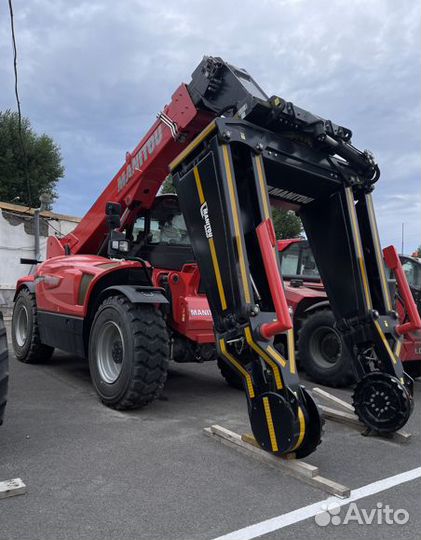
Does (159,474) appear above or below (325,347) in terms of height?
below

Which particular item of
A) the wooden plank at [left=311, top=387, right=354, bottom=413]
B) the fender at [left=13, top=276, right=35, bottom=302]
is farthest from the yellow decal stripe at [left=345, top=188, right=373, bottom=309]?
the fender at [left=13, top=276, right=35, bottom=302]

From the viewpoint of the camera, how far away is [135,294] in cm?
488

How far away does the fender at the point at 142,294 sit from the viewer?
4.80m

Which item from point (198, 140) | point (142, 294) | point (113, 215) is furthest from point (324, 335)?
point (198, 140)

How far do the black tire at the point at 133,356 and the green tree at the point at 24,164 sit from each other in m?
18.4

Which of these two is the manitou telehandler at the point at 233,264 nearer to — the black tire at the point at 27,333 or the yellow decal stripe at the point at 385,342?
the yellow decal stripe at the point at 385,342

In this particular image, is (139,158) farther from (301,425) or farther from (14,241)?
(14,241)

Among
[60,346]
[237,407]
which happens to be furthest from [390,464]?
[60,346]

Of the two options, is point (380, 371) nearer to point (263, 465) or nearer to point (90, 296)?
point (263, 465)

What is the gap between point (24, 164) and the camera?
22328mm

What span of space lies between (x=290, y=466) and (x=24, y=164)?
21.9 m

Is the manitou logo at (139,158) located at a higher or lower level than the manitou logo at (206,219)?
higher

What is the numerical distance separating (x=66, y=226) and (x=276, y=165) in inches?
578

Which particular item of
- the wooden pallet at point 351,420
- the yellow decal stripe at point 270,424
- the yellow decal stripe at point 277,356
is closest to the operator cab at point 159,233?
the wooden pallet at point 351,420
